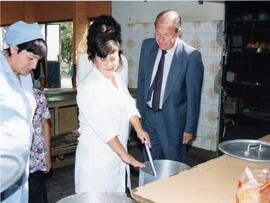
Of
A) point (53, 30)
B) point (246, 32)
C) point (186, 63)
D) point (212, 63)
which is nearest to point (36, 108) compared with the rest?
point (186, 63)

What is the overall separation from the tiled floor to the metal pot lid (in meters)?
1.76

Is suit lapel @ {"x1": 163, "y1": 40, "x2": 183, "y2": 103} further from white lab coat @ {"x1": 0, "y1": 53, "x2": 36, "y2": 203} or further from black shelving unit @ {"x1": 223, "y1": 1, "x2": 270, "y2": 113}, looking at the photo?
black shelving unit @ {"x1": 223, "y1": 1, "x2": 270, "y2": 113}

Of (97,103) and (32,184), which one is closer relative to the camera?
(97,103)

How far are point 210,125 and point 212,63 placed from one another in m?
0.79

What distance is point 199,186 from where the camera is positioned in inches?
54.8

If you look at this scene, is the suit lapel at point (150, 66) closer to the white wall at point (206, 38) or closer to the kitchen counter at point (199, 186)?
the kitchen counter at point (199, 186)

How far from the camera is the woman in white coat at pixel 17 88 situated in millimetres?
1579

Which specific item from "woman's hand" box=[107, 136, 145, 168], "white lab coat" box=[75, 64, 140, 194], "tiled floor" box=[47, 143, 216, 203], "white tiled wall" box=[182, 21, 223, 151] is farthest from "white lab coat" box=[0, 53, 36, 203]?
"white tiled wall" box=[182, 21, 223, 151]

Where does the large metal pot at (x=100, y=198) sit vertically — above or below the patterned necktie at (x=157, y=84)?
below

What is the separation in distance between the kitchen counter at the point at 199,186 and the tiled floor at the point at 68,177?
1.93m

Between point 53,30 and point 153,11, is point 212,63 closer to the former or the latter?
point 153,11

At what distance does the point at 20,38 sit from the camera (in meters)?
1.65

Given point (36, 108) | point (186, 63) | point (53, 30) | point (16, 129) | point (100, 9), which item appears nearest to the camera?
point (16, 129)

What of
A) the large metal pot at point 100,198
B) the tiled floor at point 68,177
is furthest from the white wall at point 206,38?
the large metal pot at point 100,198
